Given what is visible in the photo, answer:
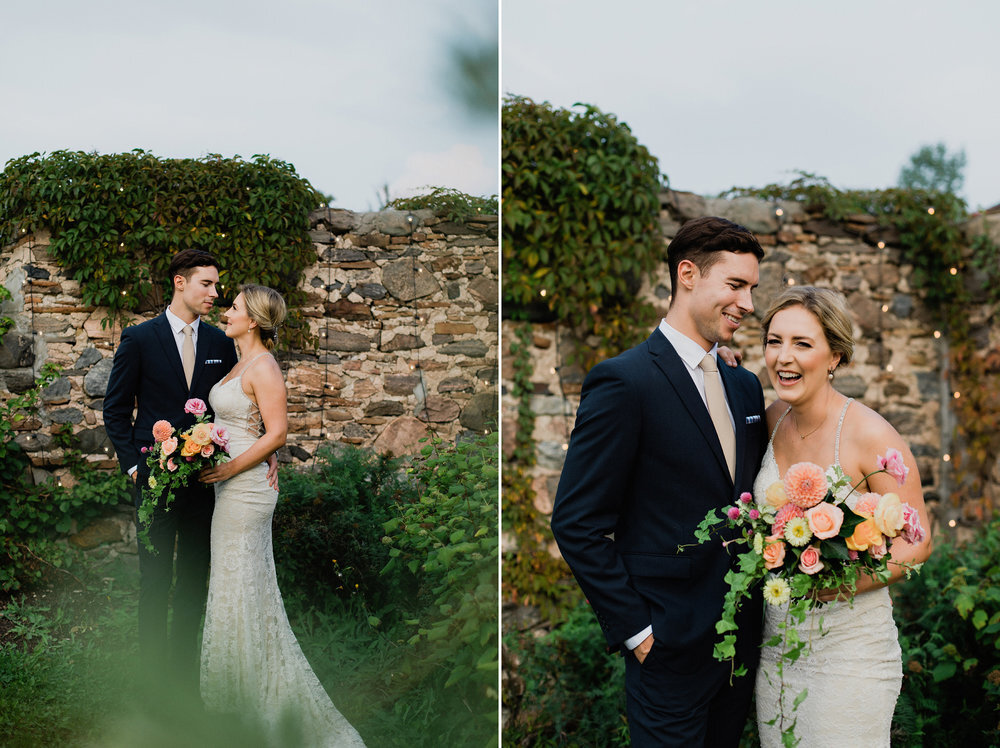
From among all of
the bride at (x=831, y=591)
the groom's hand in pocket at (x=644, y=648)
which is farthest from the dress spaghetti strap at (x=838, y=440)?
the groom's hand in pocket at (x=644, y=648)

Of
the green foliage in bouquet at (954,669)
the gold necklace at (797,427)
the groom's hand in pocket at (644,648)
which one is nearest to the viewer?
the groom's hand in pocket at (644,648)

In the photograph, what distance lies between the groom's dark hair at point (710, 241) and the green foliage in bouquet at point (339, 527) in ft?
3.54

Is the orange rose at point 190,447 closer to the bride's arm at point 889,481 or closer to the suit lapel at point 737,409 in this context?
the suit lapel at point 737,409

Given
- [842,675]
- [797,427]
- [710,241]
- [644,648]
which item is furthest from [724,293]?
[842,675]

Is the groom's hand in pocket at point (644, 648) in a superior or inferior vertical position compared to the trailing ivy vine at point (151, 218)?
inferior

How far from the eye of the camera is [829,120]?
4785 millimetres

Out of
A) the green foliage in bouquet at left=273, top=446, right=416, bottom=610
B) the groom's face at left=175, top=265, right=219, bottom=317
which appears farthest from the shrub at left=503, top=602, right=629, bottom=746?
the groom's face at left=175, top=265, right=219, bottom=317

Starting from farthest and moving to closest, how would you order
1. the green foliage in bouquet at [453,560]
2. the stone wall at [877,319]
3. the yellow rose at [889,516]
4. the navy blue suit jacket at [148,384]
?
the stone wall at [877,319]
the green foliage in bouquet at [453,560]
the navy blue suit jacket at [148,384]
the yellow rose at [889,516]

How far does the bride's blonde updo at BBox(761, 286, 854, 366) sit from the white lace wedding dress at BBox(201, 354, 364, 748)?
60.0 inches

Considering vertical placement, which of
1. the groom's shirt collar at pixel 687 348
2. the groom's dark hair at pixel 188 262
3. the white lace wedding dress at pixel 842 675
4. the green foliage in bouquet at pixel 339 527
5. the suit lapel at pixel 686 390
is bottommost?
the white lace wedding dress at pixel 842 675

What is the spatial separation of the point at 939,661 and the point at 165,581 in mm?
3177

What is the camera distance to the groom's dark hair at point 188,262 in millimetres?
1885

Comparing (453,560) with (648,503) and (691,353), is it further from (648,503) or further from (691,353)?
(691,353)

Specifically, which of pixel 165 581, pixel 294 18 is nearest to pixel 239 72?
pixel 294 18
